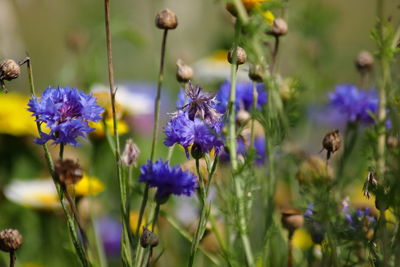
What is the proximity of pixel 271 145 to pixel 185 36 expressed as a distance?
74.7 inches

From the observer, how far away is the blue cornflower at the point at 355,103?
0.94 meters

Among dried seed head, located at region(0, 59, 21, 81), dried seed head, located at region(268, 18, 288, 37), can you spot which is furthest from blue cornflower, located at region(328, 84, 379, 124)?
dried seed head, located at region(0, 59, 21, 81)

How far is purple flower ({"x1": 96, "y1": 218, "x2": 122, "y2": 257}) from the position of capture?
1444 mm

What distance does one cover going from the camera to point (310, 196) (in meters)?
0.65

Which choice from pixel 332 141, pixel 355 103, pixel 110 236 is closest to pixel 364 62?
pixel 355 103

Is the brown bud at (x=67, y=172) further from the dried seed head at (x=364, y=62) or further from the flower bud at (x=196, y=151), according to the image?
the dried seed head at (x=364, y=62)

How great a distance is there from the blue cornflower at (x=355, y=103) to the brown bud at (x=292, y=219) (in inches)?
8.5

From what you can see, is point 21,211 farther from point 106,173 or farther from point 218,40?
point 218,40

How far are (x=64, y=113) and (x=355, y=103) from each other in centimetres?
45

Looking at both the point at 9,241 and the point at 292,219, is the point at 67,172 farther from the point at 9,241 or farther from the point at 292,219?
the point at 292,219

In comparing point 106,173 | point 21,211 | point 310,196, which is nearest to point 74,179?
point 310,196

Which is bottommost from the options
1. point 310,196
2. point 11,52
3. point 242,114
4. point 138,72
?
Answer: point 310,196

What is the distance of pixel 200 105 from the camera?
25.1 inches

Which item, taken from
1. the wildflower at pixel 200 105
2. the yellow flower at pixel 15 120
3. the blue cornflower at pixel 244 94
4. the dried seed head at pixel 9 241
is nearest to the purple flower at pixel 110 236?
the yellow flower at pixel 15 120
